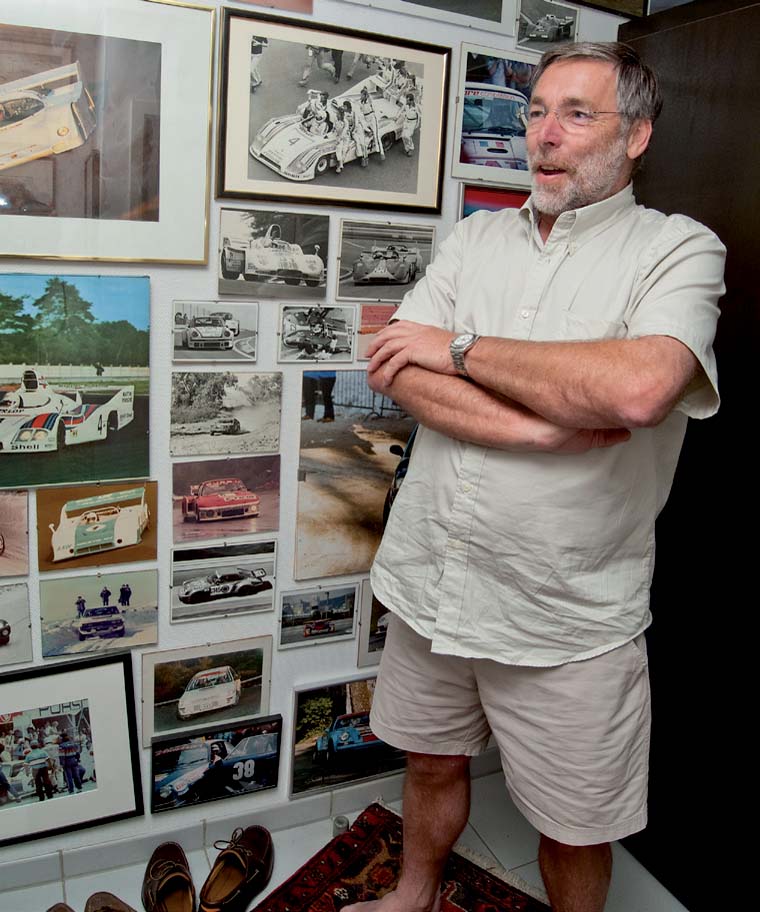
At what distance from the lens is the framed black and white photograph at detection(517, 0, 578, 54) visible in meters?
1.88

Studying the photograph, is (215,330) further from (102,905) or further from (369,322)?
(102,905)

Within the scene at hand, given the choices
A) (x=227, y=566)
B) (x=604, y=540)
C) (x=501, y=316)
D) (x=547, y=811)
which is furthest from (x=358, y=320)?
(x=547, y=811)

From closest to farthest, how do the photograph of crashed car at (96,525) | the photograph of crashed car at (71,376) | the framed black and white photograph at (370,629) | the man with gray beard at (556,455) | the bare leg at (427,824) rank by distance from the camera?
the man with gray beard at (556,455) → the photograph of crashed car at (71,376) → the photograph of crashed car at (96,525) → the bare leg at (427,824) → the framed black and white photograph at (370,629)

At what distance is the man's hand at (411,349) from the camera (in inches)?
56.8

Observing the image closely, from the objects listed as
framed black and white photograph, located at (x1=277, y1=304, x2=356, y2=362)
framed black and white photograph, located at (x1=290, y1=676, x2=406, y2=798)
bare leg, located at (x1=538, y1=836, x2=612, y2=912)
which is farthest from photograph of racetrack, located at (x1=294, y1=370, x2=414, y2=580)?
bare leg, located at (x1=538, y1=836, x2=612, y2=912)

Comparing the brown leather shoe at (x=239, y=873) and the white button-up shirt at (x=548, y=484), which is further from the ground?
the white button-up shirt at (x=548, y=484)

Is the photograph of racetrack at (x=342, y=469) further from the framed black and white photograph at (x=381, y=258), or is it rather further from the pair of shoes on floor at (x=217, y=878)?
the pair of shoes on floor at (x=217, y=878)

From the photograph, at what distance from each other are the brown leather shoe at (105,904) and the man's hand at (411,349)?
1.23m

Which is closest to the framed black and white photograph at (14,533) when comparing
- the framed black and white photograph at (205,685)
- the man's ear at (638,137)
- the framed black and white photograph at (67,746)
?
the framed black and white photograph at (67,746)

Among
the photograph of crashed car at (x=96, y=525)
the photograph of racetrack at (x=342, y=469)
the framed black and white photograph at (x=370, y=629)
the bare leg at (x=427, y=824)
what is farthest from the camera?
the framed black and white photograph at (x=370, y=629)

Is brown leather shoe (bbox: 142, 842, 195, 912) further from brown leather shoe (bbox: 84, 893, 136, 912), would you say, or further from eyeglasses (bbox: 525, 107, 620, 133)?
eyeglasses (bbox: 525, 107, 620, 133)

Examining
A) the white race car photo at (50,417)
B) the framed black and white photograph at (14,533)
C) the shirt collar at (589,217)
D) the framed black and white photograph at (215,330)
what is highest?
the shirt collar at (589,217)

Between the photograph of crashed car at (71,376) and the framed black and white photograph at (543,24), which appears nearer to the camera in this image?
the photograph of crashed car at (71,376)

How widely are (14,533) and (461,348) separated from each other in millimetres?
929
